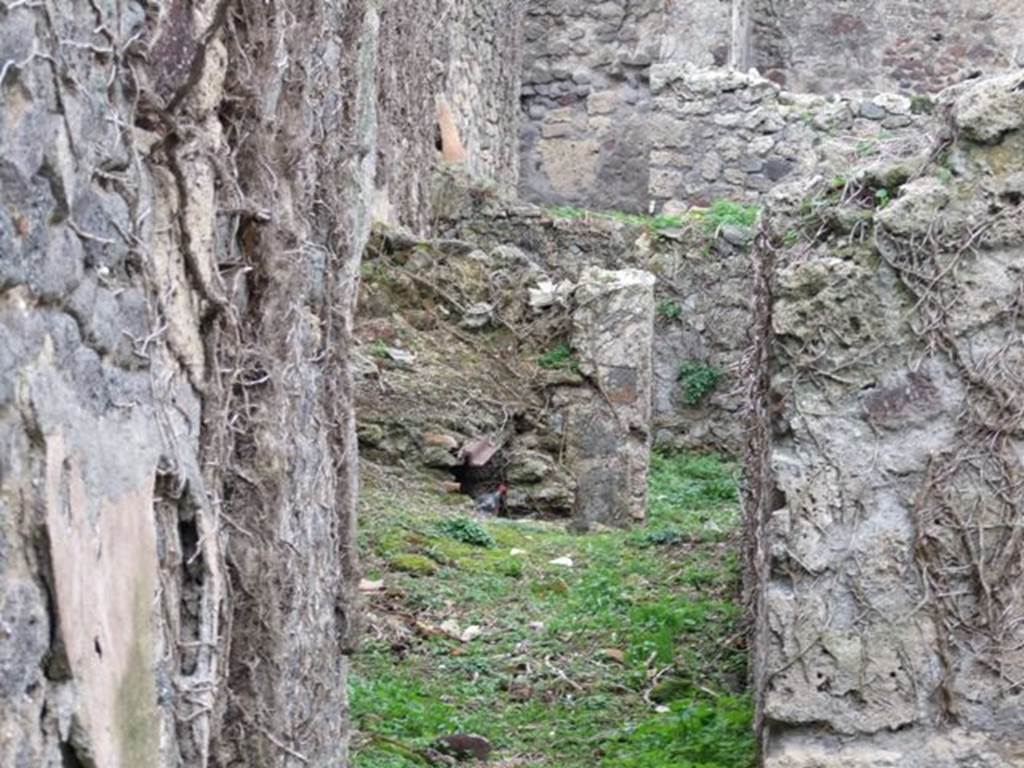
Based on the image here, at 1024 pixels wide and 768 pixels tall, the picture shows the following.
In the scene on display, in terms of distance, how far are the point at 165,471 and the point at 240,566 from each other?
1.95ft

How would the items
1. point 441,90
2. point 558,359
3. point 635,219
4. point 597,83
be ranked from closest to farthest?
1. point 558,359
2. point 635,219
3. point 441,90
4. point 597,83

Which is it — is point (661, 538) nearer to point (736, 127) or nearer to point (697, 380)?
point (697, 380)

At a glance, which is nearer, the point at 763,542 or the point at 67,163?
the point at 67,163

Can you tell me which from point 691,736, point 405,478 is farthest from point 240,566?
point 405,478

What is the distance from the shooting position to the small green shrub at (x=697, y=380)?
1080 cm

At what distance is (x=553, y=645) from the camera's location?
20.8 feet

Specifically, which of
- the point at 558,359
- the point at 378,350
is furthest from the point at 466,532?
the point at 558,359

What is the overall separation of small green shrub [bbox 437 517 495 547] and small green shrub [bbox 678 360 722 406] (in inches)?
126

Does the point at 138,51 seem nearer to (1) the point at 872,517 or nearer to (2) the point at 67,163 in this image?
(2) the point at 67,163

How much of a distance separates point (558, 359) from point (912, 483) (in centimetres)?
524

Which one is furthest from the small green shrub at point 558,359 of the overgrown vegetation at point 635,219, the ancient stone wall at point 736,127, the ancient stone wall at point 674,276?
the ancient stone wall at point 736,127

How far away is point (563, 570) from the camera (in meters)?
7.40

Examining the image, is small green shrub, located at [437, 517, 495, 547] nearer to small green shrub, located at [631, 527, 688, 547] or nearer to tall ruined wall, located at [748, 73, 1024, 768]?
small green shrub, located at [631, 527, 688, 547]

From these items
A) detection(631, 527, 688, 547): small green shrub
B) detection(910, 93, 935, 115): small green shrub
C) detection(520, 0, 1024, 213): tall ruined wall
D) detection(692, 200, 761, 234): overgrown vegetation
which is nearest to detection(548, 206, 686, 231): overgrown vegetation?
detection(692, 200, 761, 234): overgrown vegetation
